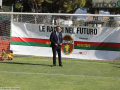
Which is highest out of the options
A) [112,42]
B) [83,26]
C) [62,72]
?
[83,26]

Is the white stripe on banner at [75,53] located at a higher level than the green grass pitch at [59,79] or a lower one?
higher

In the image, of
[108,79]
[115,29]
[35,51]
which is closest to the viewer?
[108,79]

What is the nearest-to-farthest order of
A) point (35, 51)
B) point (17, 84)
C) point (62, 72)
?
point (17, 84), point (62, 72), point (35, 51)

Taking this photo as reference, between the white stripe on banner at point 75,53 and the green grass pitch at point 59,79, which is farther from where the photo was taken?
the white stripe on banner at point 75,53

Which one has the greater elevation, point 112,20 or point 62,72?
point 112,20

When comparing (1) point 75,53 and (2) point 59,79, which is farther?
(1) point 75,53

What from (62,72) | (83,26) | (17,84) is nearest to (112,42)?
(83,26)

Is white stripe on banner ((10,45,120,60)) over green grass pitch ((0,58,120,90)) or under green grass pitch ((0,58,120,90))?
over

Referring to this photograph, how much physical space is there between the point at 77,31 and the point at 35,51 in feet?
8.71

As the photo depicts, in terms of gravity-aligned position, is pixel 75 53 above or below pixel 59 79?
above

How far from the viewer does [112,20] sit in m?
13.4

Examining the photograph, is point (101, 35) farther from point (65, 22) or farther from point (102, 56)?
point (65, 22)

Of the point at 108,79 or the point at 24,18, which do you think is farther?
the point at 24,18

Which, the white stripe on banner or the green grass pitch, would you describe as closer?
the green grass pitch
